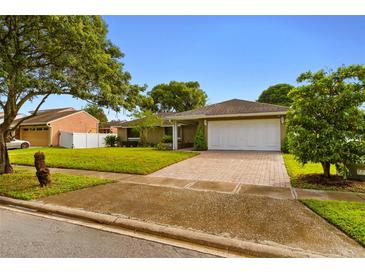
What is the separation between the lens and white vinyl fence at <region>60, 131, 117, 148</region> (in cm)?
2152

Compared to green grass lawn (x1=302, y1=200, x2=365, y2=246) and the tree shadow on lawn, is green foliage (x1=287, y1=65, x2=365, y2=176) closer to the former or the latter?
the tree shadow on lawn

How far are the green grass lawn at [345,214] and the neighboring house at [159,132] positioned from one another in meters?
16.9

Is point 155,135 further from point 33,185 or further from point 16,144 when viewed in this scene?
point 33,185

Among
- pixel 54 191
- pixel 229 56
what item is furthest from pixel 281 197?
pixel 229 56

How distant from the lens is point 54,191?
5.39 meters

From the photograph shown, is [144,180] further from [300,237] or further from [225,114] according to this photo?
[225,114]

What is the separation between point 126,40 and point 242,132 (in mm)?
10133

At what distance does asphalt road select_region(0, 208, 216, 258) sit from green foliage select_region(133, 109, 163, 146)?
17263 mm

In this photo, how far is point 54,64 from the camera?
21.5 ft

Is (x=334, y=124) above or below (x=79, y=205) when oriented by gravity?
above

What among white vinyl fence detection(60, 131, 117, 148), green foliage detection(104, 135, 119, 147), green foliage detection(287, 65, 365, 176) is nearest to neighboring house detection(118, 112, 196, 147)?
green foliage detection(104, 135, 119, 147)

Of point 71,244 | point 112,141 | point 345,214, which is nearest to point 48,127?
point 112,141

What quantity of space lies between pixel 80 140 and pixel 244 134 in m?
16.9
